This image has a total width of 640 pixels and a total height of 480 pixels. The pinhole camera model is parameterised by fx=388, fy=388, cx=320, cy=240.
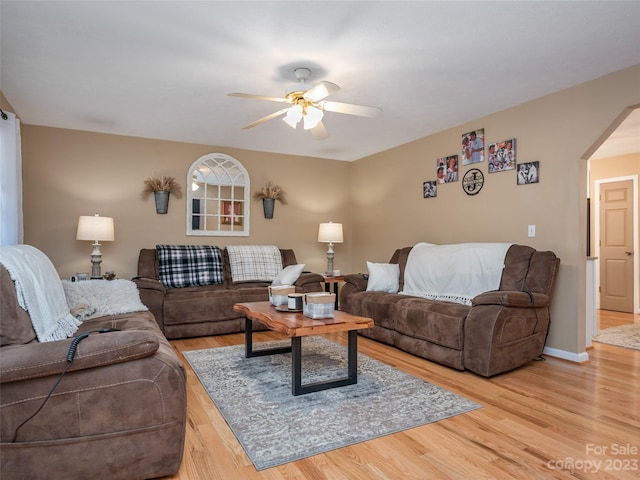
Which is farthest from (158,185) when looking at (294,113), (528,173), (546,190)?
(546,190)

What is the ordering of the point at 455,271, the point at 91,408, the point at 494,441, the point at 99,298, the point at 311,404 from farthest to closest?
the point at 455,271, the point at 99,298, the point at 311,404, the point at 494,441, the point at 91,408

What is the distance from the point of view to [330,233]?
222 inches

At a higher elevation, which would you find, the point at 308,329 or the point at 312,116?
the point at 312,116

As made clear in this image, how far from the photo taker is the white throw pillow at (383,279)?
14.4ft

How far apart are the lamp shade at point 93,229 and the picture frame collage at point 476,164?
380 centimetres

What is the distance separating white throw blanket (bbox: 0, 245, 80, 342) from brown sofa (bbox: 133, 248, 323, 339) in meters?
1.50

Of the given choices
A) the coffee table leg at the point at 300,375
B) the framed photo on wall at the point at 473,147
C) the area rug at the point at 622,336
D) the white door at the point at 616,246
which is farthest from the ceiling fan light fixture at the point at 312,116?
the white door at the point at 616,246

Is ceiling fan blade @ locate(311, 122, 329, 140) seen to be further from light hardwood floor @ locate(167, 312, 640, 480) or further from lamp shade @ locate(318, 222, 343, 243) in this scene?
lamp shade @ locate(318, 222, 343, 243)

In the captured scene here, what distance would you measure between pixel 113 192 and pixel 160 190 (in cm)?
55

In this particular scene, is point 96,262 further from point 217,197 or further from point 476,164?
point 476,164

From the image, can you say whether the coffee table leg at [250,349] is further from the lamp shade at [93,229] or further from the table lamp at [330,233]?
the table lamp at [330,233]

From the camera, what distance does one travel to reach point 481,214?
418 cm

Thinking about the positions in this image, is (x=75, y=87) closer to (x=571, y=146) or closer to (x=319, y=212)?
(x=319, y=212)

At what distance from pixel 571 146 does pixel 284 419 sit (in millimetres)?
3228
